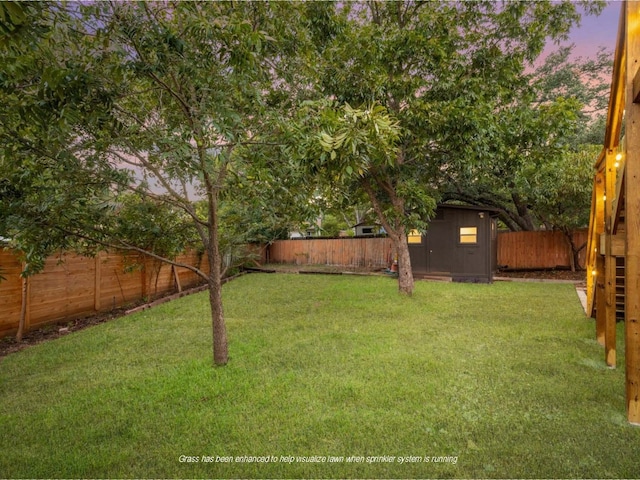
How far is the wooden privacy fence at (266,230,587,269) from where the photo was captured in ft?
41.8

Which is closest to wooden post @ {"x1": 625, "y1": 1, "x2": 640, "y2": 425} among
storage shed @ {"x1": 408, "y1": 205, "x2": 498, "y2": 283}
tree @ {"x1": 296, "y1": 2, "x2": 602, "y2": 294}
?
tree @ {"x1": 296, "y1": 2, "x2": 602, "y2": 294}

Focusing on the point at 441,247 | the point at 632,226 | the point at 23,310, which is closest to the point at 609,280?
the point at 632,226

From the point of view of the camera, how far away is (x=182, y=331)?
211 inches

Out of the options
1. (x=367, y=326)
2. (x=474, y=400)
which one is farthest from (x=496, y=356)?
(x=367, y=326)

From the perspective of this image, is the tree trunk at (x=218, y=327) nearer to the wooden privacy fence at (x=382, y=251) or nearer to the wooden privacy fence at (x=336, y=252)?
the wooden privacy fence at (x=382, y=251)

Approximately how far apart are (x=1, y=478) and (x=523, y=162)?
27.7ft

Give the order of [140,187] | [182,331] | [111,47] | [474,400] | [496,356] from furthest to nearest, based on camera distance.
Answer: [182,331] < [496,356] < [140,187] < [474,400] < [111,47]

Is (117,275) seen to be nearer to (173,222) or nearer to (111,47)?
(173,222)

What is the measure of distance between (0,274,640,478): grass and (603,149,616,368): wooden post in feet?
0.79

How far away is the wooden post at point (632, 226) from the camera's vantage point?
2.57 metres

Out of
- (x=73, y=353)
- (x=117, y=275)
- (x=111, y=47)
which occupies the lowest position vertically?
(x=73, y=353)

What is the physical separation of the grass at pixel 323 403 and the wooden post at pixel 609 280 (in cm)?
24

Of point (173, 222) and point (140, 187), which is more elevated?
point (140, 187)

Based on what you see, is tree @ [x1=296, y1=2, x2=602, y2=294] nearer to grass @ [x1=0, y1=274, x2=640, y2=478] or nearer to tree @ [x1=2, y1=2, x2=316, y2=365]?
tree @ [x1=2, y1=2, x2=316, y2=365]
